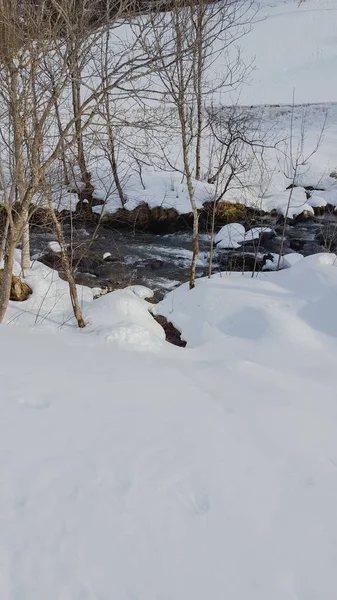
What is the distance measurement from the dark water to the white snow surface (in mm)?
5473

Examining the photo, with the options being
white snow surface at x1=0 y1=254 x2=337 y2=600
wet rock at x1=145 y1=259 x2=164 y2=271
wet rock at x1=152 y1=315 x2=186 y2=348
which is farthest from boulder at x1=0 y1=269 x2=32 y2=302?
wet rock at x1=145 y1=259 x2=164 y2=271

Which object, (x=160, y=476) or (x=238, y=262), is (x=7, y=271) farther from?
(x=238, y=262)

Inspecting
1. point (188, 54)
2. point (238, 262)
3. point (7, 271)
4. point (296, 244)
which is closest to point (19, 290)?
point (7, 271)

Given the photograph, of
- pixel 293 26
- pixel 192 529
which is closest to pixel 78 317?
pixel 192 529

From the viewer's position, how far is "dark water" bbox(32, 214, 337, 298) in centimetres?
1120

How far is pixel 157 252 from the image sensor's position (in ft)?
42.8

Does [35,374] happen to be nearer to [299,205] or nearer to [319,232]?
[319,232]

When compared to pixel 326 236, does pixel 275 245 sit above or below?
below

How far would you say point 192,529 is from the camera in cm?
267

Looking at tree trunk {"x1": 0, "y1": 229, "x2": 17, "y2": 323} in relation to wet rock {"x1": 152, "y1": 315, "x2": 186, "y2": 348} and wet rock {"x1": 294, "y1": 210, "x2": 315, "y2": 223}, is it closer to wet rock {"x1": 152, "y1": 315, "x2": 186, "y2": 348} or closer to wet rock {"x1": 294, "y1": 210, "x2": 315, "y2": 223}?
wet rock {"x1": 152, "y1": 315, "x2": 186, "y2": 348}

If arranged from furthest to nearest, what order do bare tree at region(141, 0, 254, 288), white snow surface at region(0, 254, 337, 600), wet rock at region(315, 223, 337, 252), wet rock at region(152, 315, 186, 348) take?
wet rock at region(315, 223, 337, 252), wet rock at region(152, 315, 186, 348), bare tree at region(141, 0, 254, 288), white snow surface at region(0, 254, 337, 600)

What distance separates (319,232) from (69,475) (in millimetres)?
13098

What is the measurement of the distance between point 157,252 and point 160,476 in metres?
10.3

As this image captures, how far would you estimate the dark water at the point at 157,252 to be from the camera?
36.7 ft
